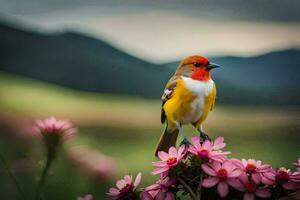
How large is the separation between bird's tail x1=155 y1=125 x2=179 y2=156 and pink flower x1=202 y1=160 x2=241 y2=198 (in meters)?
0.41

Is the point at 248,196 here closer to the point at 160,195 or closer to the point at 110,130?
the point at 160,195

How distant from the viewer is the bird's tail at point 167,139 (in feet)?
4.94

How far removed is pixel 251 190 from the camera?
1.09m

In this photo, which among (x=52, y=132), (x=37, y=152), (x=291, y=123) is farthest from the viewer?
(x=291, y=123)

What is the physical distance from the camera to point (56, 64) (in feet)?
5.06

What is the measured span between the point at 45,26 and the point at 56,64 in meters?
0.11

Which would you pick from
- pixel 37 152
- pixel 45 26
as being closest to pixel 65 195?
pixel 37 152

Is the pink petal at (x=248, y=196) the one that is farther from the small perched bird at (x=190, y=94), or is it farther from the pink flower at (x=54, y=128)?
the pink flower at (x=54, y=128)

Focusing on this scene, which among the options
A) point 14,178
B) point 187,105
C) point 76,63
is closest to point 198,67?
point 187,105

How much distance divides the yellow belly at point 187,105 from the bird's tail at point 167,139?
4 centimetres

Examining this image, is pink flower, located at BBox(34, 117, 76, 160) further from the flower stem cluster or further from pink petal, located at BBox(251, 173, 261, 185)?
pink petal, located at BBox(251, 173, 261, 185)

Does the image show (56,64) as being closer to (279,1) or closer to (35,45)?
(35,45)

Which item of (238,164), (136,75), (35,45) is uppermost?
(35,45)

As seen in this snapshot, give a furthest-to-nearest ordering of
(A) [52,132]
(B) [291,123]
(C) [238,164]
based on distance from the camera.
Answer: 1. (B) [291,123]
2. (A) [52,132]
3. (C) [238,164]
